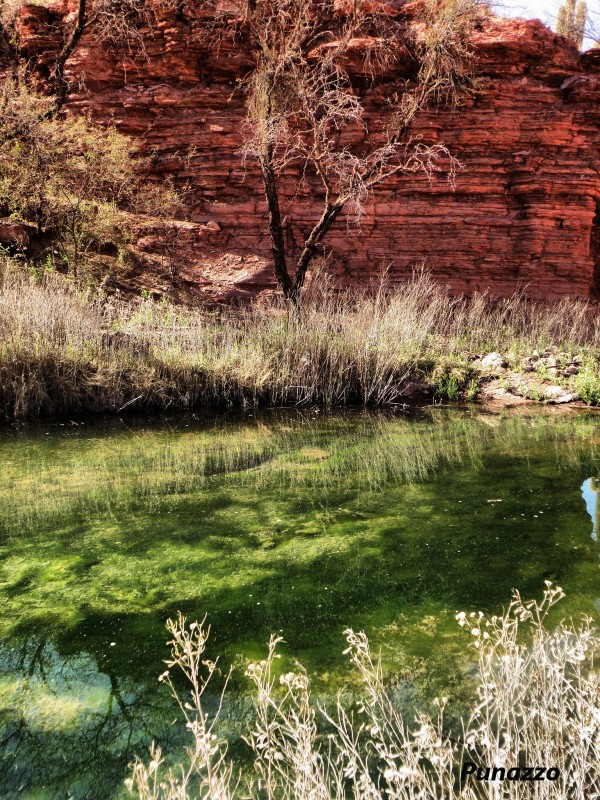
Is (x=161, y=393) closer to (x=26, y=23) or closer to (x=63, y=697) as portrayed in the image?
(x=63, y=697)

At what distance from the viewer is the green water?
233 cm

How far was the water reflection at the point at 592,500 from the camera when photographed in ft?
14.0

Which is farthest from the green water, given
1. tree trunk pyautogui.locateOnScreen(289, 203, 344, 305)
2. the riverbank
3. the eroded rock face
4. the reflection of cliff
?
the eroded rock face

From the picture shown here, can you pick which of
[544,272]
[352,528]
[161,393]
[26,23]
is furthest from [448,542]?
[26,23]

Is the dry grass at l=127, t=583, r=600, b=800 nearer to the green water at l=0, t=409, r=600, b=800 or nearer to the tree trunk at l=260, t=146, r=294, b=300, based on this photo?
the green water at l=0, t=409, r=600, b=800

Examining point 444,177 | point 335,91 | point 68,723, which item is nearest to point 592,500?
point 68,723

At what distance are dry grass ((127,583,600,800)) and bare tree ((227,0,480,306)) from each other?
31.2 ft

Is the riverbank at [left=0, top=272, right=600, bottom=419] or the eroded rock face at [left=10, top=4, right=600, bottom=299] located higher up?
the eroded rock face at [left=10, top=4, right=600, bottom=299]

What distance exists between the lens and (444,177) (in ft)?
50.6

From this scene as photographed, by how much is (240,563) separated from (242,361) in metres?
5.62

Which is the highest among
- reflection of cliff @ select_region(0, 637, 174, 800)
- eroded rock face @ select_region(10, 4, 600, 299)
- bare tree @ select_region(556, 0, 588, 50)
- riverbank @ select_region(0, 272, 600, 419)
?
bare tree @ select_region(556, 0, 588, 50)

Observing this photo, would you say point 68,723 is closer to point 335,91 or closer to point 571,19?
point 335,91

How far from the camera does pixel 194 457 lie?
6215mm

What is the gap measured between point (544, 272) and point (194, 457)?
484 inches
